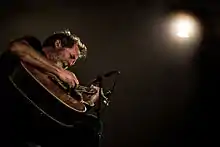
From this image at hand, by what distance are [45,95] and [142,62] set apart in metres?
0.44

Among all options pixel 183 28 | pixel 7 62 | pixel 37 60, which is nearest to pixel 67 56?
pixel 37 60

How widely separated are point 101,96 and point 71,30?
0.92 ft

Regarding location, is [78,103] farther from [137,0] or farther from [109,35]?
[137,0]

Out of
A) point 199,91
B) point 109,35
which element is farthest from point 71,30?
point 199,91

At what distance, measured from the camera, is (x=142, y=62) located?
1.92 metres

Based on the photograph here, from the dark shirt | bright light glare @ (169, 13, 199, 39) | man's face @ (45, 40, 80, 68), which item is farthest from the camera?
bright light glare @ (169, 13, 199, 39)

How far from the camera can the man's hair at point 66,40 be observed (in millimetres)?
1792

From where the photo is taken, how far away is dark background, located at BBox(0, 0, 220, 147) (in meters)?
1.84

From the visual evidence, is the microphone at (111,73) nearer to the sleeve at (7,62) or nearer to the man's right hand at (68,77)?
the man's right hand at (68,77)

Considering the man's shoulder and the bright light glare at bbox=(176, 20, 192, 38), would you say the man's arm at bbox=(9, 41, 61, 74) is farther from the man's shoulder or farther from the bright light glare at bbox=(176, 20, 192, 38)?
the bright light glare at bbox=(176, 20, 192, 38)

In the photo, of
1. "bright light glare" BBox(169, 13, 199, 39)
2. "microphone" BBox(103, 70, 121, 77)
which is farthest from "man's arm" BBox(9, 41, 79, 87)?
"bright light glare" BBox(169, 13, 199, 39)

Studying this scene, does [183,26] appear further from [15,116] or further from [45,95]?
[15,116]

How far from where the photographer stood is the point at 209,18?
2018mm

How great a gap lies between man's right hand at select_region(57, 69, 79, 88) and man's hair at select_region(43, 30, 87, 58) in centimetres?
9
